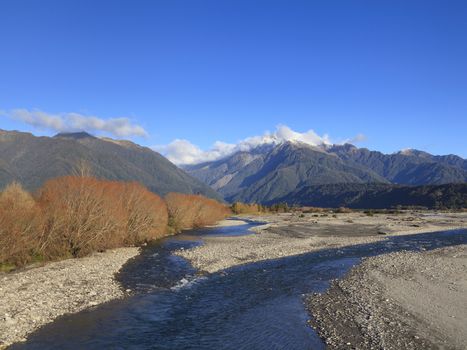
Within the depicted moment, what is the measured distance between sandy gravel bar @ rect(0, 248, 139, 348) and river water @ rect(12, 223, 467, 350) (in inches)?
34.7

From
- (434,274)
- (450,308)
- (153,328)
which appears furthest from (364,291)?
(153,328)

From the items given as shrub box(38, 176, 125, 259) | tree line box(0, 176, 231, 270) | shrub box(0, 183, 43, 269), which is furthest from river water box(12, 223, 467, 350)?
shrub box(0, 183, 43, 269)

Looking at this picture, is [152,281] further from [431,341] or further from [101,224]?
[431,341]

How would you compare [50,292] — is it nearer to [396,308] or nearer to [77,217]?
[77,217]

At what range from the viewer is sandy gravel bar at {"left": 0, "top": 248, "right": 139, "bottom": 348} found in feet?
68.7

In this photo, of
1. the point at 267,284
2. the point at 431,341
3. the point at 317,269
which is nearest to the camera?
the point at 431,341

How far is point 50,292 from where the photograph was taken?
26.9m

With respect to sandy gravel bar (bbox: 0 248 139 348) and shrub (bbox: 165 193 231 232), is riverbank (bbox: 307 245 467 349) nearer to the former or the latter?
sandy gravel bar (bbox: 0 248 139 348)

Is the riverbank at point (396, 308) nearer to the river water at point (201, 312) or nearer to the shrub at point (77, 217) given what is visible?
the river water at point (201, 312)

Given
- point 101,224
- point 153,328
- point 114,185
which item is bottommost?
point 153,328

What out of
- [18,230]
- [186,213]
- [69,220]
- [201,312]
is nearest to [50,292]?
[18,230]

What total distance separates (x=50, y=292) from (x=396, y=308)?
2108 centimetres

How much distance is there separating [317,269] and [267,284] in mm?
7865

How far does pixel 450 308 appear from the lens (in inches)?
923
